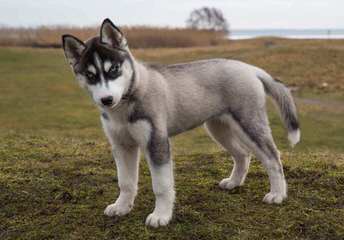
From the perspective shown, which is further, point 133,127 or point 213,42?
point 213,42

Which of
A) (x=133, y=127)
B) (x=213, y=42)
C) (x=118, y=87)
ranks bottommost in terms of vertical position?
(x=213, y=42)

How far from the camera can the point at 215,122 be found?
18.2 ft

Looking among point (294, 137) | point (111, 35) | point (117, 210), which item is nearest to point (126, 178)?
point (117, 210)

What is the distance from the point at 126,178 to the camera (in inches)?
196

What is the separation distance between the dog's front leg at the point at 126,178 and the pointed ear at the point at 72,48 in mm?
1054

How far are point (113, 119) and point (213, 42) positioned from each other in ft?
164

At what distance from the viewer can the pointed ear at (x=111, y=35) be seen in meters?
4.24

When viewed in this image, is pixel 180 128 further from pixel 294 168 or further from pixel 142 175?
pixel 294 168

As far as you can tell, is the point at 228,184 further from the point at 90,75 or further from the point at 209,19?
the point at 209,19

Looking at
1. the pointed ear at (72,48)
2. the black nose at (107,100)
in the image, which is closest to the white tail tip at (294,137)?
the black nose at (107,100)

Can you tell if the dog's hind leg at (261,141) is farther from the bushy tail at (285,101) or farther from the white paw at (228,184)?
the white paw at (228,184)

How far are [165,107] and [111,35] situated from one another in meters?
0.89

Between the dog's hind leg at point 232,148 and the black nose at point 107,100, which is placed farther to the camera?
the dog's hind leg at point 232,148

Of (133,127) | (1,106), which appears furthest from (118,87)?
(1,106)
